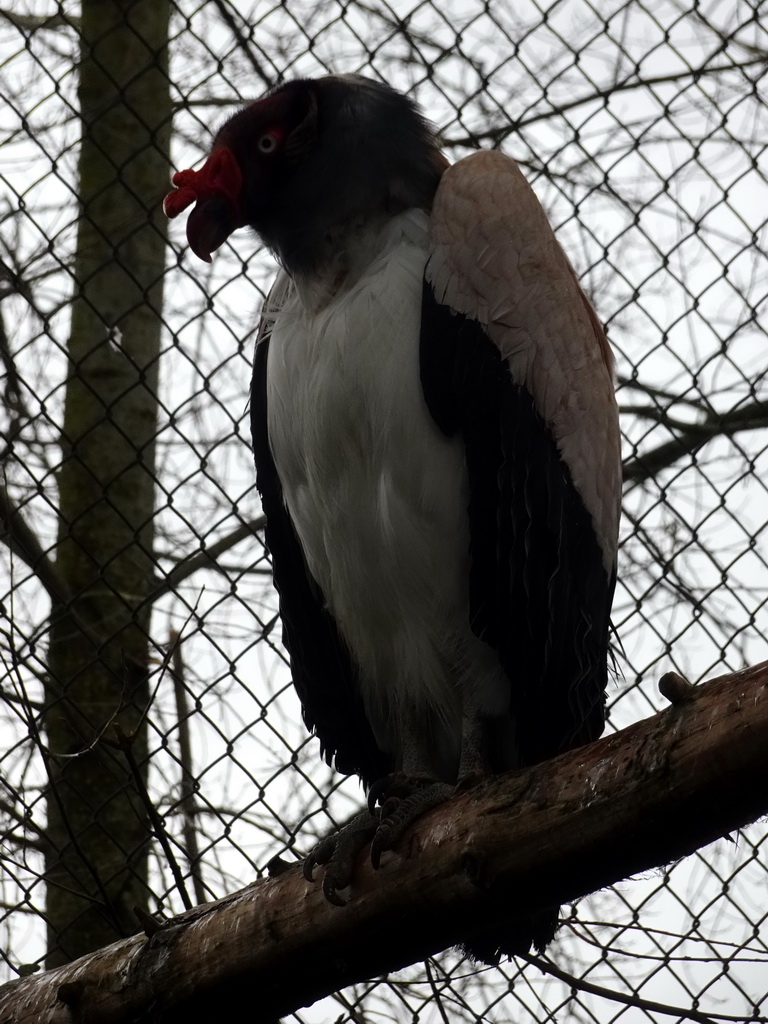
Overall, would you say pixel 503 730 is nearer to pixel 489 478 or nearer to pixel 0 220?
pixel 489 478

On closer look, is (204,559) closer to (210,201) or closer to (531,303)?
(210,201)

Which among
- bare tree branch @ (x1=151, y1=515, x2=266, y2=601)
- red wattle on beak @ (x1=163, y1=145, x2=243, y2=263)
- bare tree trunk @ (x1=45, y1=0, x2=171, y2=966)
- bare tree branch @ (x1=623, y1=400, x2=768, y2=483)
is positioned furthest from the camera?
bare tree branch @ (x1=623, y1=400, x2=768, y2=483)

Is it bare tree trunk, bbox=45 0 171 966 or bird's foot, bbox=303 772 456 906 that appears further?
bare tree trunk, bbox=45 0 171 966

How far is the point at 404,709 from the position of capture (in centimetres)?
261

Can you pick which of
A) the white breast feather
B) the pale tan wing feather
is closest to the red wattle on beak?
the white breast feather

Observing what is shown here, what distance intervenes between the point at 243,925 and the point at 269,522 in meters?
0.93

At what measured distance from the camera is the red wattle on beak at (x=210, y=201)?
254 cm

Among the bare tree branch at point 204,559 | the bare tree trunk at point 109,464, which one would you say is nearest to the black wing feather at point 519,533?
the bare tree branch at point 204,559

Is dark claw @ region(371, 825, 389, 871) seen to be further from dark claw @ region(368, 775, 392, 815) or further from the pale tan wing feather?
the pale tan wing feather

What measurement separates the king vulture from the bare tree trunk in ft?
1.90

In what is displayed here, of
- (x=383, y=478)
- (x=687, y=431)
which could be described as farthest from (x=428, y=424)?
(x=687, y=431)

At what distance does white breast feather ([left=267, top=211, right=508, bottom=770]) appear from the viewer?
229cm

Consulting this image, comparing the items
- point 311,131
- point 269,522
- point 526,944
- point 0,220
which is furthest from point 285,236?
point 526,944

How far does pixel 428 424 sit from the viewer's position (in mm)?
2291
